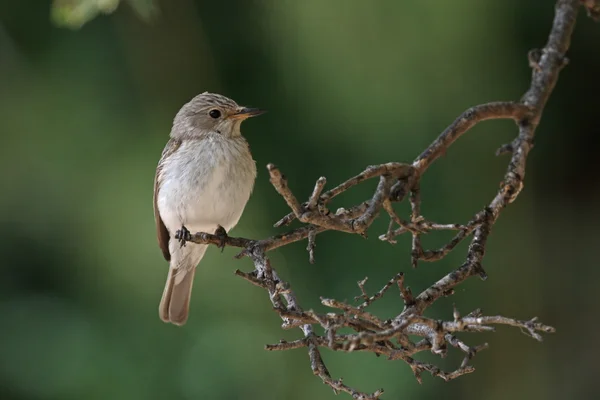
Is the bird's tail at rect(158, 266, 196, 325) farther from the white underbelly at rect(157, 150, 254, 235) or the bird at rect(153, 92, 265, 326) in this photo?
the white underbelly at rect(157, 150, 254, 235)

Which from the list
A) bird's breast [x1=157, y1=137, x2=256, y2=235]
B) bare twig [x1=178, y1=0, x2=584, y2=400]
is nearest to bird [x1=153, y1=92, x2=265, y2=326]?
bird's breast [x1=157, y1=137, x2=256, y2=235]

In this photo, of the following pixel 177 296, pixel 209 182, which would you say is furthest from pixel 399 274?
pixel 177 296

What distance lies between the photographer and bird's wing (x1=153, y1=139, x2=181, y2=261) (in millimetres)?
3506

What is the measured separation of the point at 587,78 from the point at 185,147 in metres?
2.17

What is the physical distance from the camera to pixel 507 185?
2236mm

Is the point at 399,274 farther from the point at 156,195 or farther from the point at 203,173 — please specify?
the point at 156,195

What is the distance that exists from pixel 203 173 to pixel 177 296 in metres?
0.60

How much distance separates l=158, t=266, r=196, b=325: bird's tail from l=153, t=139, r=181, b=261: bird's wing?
0.30 ft

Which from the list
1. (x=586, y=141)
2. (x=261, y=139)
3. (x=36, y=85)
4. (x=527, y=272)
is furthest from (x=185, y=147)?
(x=586, y=141)

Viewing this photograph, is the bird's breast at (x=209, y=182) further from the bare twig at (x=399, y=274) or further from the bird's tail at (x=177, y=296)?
the bare twig at (x=399, y=274)

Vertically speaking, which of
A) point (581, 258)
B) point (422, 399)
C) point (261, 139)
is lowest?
point (422, 399)

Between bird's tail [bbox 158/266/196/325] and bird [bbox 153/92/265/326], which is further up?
bird [bbox 153/92/265/326]

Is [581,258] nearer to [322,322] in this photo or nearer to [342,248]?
[342,248]

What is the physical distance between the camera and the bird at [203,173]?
10.7 feet
